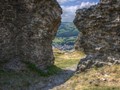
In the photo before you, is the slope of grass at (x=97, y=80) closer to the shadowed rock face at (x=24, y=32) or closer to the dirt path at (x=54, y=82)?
the dirt path at (x=54, y=82)

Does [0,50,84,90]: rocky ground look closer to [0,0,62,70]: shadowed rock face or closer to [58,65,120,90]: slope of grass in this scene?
[0,0,62,70]: shadowed rock face

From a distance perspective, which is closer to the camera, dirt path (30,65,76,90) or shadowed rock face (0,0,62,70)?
dirt path (30,65,76,90)

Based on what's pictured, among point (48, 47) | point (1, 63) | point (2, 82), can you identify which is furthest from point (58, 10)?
point (2, 82)

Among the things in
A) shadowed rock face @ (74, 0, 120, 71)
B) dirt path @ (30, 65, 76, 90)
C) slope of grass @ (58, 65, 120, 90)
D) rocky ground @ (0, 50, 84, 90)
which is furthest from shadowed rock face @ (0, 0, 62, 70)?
slope of grass @ (58, 65, 120, 90)

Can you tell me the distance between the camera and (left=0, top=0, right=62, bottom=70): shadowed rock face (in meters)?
40.9

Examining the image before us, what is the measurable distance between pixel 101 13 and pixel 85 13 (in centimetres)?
1423

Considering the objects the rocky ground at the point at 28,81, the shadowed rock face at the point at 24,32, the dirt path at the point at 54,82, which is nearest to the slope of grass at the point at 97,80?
the dirt path at the point at 54,82

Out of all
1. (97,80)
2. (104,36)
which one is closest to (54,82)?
(97,80)

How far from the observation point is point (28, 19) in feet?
140

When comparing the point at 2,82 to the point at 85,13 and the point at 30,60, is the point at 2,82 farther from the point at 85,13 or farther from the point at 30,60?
the point at 85,13

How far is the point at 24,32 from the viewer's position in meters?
42.5

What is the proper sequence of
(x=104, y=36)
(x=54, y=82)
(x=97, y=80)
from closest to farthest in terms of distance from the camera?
(x=97, y=80) < (x=104, y=36) < (x=54, y=82)

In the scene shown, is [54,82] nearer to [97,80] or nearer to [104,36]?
[97,80]

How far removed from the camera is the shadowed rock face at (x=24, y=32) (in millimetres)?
40938
